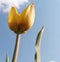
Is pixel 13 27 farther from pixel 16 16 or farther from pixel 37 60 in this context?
pixel 37 60

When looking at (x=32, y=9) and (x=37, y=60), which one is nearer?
(x=37, y=60)

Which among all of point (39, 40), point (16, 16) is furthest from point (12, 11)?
point (39, 40)

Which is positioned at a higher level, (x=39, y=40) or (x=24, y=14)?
(x=24, y=14)

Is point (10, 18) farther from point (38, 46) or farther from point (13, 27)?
point (38, 46)

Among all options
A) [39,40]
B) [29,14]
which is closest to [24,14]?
[29,14]

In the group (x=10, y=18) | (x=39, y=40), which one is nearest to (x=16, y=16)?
(x=10, y=18)

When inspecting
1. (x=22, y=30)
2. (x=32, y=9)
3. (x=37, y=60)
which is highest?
(x=32, y=9)

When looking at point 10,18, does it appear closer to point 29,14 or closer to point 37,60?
point 29,14

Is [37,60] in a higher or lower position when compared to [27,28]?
lower
